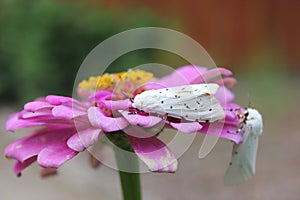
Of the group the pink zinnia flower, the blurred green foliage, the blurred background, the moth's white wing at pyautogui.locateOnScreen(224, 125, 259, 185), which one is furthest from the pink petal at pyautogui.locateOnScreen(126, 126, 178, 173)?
the blurred green foliage

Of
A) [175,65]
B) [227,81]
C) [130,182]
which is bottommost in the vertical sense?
[130,182]

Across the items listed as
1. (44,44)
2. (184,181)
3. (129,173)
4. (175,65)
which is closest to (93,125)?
(129,173)

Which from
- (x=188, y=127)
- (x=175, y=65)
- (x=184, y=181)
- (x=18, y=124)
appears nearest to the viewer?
(x=188, y=127)

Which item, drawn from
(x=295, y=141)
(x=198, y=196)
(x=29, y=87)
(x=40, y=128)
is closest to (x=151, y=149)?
(x=40, y=128)

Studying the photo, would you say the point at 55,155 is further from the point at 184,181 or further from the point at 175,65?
the point at 175,65

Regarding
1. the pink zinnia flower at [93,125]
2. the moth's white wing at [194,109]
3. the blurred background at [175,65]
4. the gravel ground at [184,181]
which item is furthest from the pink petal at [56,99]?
the gravel ground at [184,181]

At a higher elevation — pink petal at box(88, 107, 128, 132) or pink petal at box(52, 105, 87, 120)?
pink petal at box(52, 105, 87, 120)

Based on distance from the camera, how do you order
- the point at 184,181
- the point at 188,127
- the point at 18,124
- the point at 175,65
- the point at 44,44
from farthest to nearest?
the point at 175,65 → the point at 44,44 → the point at 184,181 → the point at 18,124 → the point at 188,127

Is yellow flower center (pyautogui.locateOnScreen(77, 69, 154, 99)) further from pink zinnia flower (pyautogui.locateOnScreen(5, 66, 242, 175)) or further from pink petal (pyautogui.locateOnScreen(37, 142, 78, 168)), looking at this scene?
pink petal (pyautogui.locateOnScreen(37, 142, 78, 168))
